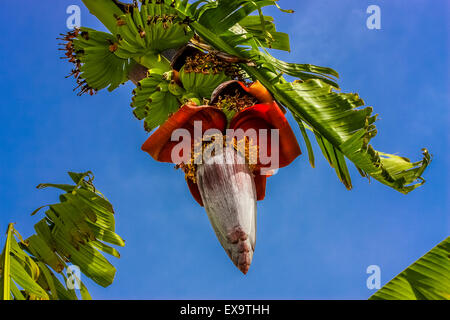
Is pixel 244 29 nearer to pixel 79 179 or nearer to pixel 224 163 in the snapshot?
pixel 224 163

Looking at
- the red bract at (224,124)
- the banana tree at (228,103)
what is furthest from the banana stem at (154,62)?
the red bract at (224,124)

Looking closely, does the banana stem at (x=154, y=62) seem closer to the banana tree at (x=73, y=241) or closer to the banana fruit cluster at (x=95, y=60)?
the banana fruit cluster at (x=95, y=60)

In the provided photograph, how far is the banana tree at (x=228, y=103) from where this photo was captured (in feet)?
6.43

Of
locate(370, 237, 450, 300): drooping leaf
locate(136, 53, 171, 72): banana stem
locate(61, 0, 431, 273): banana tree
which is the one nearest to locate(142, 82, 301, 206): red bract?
locate(61, 0, 431, 273): banana tree

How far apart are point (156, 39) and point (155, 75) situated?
0.58ft

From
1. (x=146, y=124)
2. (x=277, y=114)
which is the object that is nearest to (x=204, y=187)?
(x=277, y=114)

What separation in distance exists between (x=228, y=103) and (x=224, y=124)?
0.33 feet

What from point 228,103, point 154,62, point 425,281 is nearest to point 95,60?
point 154,62

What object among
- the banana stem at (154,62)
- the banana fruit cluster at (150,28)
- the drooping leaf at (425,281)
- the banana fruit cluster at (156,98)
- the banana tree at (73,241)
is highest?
the banana fruit cluster at (150,28)

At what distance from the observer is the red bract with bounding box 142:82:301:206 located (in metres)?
2.07

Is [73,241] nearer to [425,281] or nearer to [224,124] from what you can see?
[224,124]

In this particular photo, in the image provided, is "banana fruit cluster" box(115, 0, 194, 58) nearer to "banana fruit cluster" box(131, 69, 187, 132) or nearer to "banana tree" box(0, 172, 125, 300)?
"banana fruit cluster" box(131, 69, 187, 132)

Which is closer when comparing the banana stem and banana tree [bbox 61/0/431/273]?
banana tree [bbox 61/0/431/273]

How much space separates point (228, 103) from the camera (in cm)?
215
